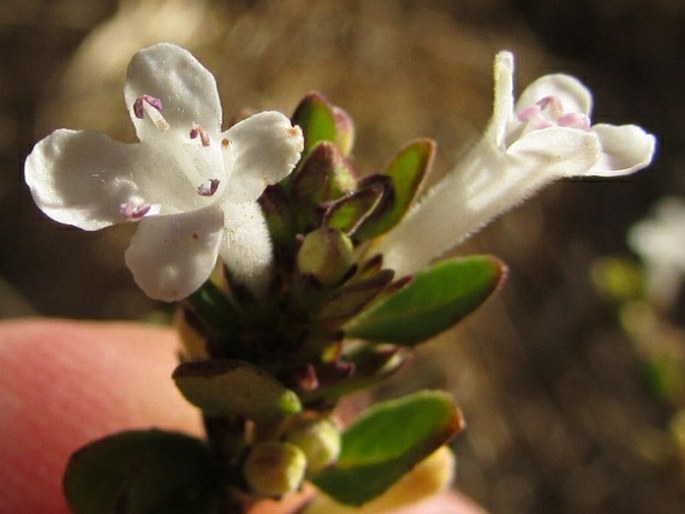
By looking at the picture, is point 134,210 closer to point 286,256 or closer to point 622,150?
point 286,256

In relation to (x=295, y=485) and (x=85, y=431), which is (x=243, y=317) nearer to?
(x=295, y=485)

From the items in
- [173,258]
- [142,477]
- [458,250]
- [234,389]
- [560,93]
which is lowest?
[458,250]

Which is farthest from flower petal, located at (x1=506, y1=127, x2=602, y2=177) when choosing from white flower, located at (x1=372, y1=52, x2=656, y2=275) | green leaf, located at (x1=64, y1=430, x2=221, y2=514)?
green leaf, located at (x1=64, y1=430, x2=221, y2=514)

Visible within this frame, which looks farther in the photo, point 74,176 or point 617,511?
point 617,511

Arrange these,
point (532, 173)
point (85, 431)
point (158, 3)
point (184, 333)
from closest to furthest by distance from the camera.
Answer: point (532, 173), point (184, 333), point (85, 431), point (158, 3)

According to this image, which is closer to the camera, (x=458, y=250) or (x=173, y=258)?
(x=173, y=258)

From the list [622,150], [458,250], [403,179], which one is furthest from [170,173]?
[458,250]

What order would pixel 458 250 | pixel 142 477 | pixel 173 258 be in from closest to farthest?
pixel 173 258 → pixel 142 477 → pixel 458 250

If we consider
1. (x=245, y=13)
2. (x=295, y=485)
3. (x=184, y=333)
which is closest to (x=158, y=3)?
(x=245, y=13)
